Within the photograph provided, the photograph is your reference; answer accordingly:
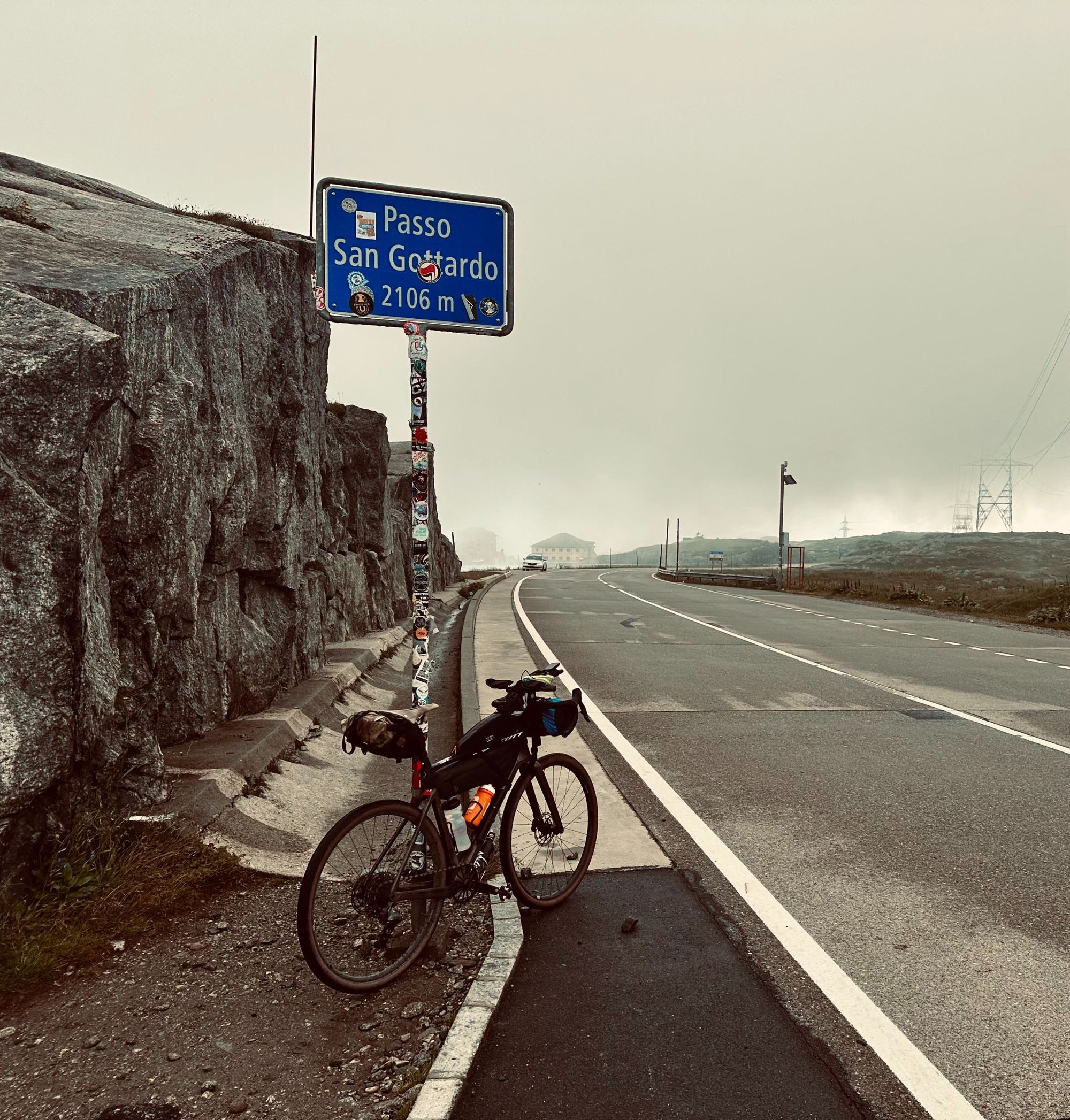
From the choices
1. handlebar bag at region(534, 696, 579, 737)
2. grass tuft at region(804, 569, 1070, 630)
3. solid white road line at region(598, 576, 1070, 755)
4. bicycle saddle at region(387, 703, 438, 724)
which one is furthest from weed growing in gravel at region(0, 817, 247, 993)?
grass tuft at region(804, 569, 1070, 630)

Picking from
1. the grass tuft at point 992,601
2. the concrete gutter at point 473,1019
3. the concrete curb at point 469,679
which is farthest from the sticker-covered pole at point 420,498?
the grass tuft at point 992,601

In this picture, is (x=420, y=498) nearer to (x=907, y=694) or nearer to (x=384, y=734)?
(x=384, y=734)

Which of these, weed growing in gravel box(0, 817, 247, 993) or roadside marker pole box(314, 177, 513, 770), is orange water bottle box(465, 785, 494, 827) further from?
weed growing in gravel box(0, 817, 247, 993)

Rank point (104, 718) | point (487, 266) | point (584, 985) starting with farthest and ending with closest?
point (487, 266)
point (104, 718)
point (584, 985)

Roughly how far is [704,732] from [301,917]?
558 cm

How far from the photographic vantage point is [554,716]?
3.93 metres

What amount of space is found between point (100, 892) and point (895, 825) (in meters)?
4.76

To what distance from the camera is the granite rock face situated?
11.6 feet

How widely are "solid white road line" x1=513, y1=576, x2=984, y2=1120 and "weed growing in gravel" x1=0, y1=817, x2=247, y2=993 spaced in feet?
9.07

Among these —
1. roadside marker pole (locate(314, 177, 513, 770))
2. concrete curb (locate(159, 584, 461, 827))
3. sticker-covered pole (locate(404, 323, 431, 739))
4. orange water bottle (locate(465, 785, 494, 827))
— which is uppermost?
roadside marker pole (locate(314, 177, 513, 770))

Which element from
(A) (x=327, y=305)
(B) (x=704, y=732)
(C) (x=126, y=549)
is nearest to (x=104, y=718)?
(C) (x=126, y=549)

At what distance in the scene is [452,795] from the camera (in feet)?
11.9

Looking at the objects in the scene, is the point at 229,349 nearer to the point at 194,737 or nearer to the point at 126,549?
the point at 126,549

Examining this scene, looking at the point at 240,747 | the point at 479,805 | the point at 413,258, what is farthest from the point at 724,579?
the point at 479,805
